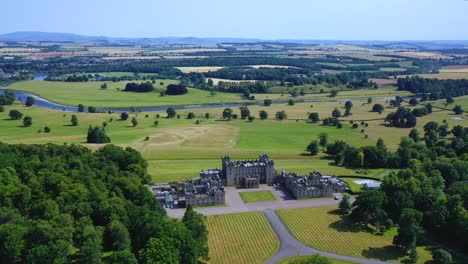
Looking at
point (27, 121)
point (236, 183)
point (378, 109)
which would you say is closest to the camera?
point (236, 183)

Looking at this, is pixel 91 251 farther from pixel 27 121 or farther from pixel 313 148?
pixel 27 121

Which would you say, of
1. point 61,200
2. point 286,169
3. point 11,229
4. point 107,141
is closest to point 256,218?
point 286,169

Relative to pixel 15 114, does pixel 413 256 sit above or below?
below

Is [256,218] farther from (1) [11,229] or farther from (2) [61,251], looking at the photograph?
(1) [11,229]

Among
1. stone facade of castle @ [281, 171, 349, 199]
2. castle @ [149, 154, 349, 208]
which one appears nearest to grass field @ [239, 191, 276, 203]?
castle @ [149, 154, 349, 208]

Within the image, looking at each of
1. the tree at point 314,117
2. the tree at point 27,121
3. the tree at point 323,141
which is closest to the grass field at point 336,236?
the tree at point 323,141

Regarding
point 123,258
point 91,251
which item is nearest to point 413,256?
point 123,258
